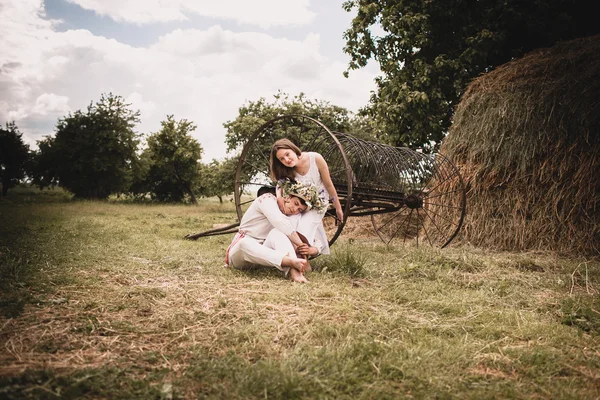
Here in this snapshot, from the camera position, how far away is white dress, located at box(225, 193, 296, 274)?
3922mm

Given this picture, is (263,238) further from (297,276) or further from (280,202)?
(297,276)

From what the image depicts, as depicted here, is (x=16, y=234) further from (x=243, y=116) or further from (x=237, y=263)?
(x=243, y=116)

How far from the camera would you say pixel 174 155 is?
2722cm

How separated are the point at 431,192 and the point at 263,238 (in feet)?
15.2

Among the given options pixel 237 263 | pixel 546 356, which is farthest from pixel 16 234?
pixel 546 356

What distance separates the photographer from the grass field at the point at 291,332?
5.86 ft

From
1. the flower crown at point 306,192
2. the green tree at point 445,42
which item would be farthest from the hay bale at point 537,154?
the flower crown at point 306,192

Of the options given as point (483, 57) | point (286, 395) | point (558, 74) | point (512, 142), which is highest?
point (483, 57)

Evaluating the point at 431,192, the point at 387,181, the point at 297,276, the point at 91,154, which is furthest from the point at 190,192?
the point at 297,276

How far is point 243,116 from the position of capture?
2091cm

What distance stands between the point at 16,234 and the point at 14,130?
2568cm

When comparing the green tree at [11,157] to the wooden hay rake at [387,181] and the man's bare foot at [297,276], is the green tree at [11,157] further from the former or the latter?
the man's bare foot at [297,276]

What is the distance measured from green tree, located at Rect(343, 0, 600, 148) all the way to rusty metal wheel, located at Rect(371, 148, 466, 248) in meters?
2.28

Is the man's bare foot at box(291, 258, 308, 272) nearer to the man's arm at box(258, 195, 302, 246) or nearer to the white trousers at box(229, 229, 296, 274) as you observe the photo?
the white trousers at box(229, 229, 296, 274)
